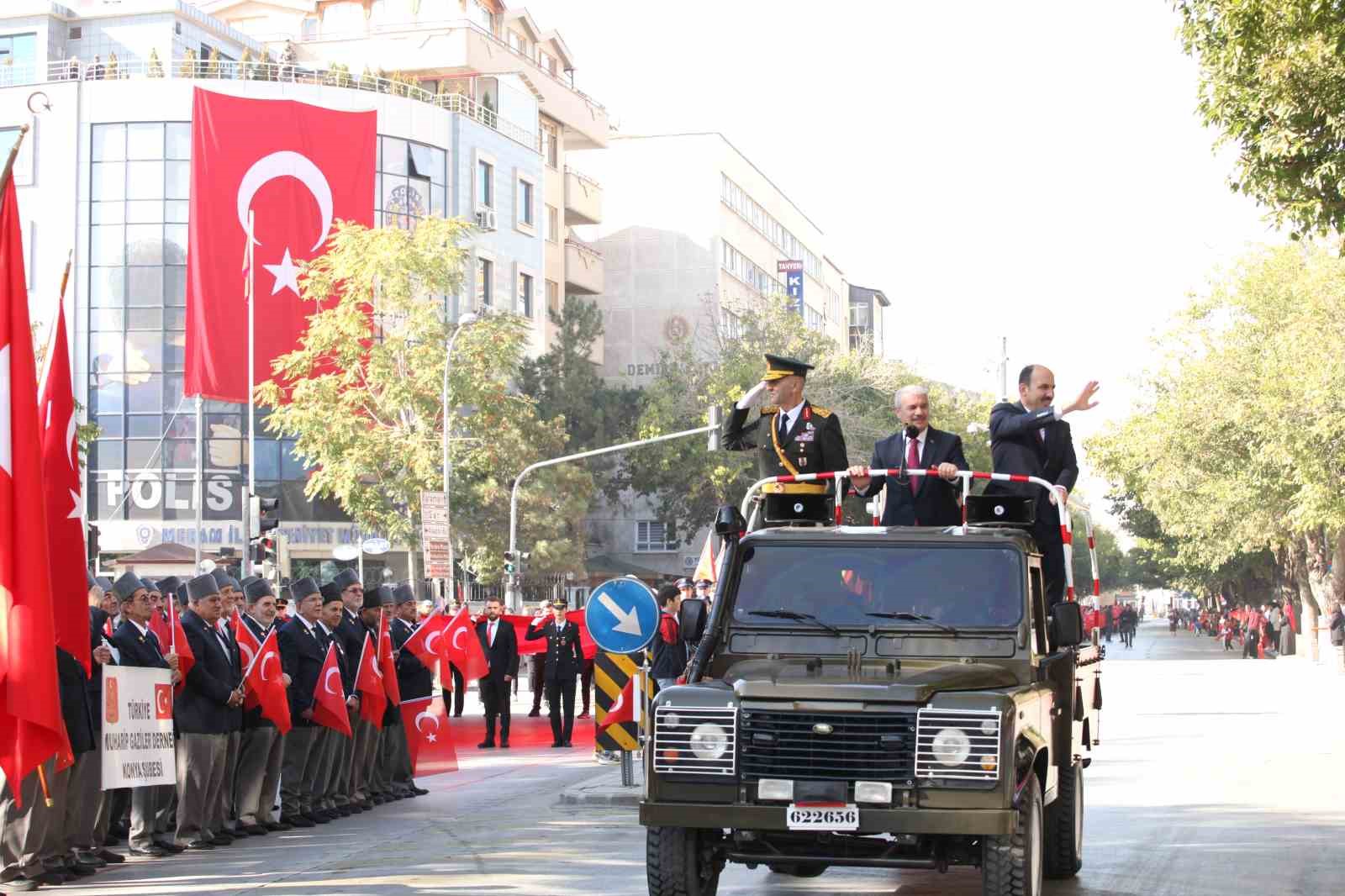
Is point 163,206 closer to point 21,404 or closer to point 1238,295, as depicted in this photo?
point 1238,295

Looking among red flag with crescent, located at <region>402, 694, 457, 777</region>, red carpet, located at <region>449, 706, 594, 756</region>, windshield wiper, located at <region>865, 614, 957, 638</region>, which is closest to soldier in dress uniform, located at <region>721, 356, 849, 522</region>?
windshield wiper, located at <region>865, 614, 957, 638</region>

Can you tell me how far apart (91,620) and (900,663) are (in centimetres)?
644

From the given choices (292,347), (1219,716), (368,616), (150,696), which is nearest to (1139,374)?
(292,347)

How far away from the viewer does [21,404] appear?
421 inches

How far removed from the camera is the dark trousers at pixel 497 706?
84.3 feet

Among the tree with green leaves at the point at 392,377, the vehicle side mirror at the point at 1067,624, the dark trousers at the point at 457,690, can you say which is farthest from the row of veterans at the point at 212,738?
the tree with green leaves at the point at 392,377

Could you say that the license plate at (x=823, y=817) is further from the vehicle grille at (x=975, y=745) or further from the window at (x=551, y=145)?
the window at (x=551, y=145)

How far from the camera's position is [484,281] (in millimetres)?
67125

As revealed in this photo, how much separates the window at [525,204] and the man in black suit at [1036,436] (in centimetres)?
5940

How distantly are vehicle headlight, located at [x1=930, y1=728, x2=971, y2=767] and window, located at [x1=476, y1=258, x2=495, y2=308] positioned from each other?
2275 inches

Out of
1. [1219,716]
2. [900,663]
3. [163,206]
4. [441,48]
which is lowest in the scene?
[1219,716]

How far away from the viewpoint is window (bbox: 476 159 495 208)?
66.9m

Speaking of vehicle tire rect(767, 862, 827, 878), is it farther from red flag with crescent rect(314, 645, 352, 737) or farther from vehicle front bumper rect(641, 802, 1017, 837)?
red flag with crescent rect(314, 645, 352, 737)

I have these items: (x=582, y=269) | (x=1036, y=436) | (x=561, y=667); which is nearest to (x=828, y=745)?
(x=1036, y=436)
